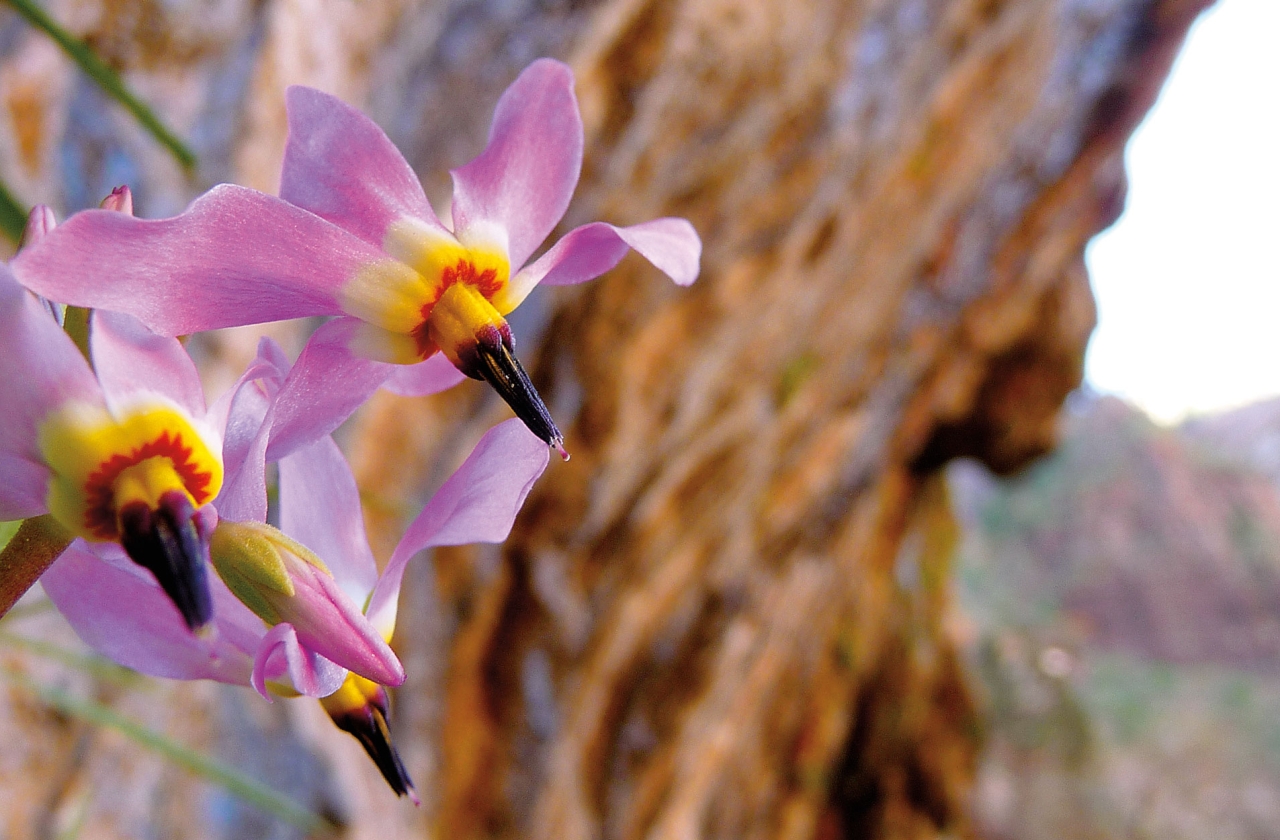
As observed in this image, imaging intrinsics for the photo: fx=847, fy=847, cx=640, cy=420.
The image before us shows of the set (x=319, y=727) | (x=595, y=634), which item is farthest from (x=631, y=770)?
(x=319, y=727)

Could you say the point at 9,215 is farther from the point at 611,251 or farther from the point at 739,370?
the point at 739,370

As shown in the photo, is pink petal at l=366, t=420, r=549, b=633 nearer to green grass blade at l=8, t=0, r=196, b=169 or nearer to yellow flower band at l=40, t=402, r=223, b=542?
yellow flower band at l=40, t=402, r=223, b=542

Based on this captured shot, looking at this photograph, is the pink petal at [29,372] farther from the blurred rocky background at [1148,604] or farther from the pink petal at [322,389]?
the blurred rocky background at [1148,604]

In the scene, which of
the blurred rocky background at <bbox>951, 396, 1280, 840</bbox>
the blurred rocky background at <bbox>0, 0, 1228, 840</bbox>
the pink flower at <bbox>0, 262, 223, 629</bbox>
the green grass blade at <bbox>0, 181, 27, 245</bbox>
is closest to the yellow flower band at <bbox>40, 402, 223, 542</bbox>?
the pink flower at <bbox>0, 262, 223, 629</bbox>

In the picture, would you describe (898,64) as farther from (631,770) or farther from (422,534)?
(422,534)

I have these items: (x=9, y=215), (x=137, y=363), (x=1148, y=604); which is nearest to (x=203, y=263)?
(x=137, y=363)

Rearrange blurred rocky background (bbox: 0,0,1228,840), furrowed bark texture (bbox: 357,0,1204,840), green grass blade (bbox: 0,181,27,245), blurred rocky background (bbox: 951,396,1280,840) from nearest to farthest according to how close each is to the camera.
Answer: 1. green grass blade (bbox: 0,181,27,245)
2. blurred rocky background (bbox: 0,0,1228,840)
3. furrowed bark texture (bbox: 357,0,1204,840)
4. blurred rocky background (bbox: 951,396,1280,840)

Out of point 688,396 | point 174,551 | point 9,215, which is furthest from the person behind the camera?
point 688,396
